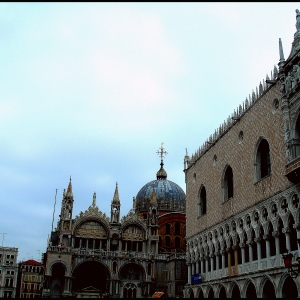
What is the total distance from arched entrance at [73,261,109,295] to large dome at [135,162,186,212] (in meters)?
13.5

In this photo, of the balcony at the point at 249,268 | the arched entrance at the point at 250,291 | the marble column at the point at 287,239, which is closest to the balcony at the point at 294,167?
the marble column at the point at 287,239

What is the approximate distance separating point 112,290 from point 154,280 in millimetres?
4139

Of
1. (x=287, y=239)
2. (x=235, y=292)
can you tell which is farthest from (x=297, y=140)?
(x=235, y=292)

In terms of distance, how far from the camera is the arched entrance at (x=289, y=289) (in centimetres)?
2177

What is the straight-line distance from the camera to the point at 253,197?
25656 millimetres

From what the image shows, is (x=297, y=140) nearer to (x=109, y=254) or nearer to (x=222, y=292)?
(x=222, y=292)

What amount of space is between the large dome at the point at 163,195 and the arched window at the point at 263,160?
29.5m

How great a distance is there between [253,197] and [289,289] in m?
5.73

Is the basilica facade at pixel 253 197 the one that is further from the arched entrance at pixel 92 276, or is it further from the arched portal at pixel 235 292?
the arched entrance at pixel 92 276

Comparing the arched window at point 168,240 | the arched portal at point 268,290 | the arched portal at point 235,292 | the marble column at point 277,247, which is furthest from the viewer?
the arched window at point 168,240

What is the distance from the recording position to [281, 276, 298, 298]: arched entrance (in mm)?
21766

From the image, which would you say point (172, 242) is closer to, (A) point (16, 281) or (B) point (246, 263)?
(B) point (246, 263)

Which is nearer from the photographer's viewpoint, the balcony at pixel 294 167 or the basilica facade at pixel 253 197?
the balcony at pixel 294 167

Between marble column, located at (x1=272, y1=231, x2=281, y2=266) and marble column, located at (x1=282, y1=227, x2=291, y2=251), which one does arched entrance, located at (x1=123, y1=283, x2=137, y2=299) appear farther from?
marble column, located at (x1=282, y1=227, x2=291, y2=251)
